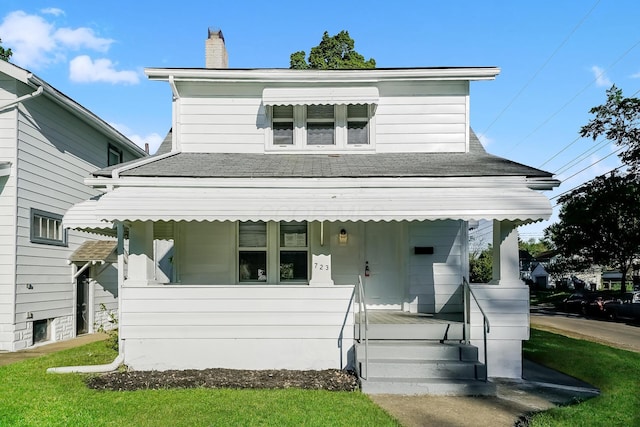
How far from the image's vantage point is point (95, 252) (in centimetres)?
1464

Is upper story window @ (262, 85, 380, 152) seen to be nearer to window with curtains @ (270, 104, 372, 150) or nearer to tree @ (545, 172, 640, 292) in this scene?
window with curtains @ (270, 104, 372, 150)

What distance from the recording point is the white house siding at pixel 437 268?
33.3 feet

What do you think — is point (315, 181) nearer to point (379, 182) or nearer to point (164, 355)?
point (379, 182)

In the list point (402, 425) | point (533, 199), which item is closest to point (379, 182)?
point (533, 199)

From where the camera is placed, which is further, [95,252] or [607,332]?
[607,332]

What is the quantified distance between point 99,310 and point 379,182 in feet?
39.2

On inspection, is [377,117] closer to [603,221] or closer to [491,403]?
[491,403]

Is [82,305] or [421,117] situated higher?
[421,117]

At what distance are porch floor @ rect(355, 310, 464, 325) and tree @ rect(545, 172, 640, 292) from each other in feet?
64.5

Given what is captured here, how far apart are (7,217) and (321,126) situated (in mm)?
8216

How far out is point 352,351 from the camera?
329 inches

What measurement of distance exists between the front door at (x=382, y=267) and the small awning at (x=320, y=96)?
296 cm

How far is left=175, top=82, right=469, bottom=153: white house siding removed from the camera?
11203mm

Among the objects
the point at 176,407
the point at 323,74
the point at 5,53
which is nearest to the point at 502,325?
the point at 176,407
